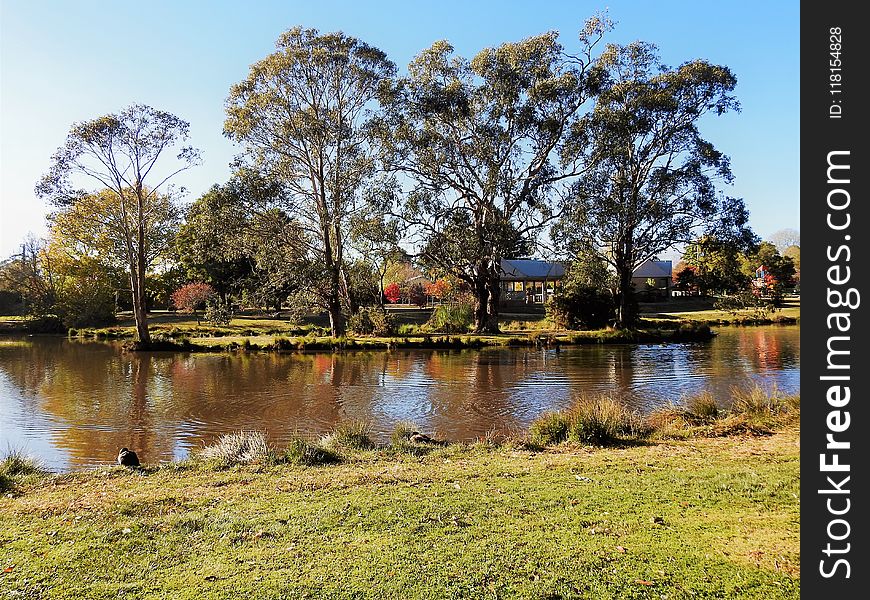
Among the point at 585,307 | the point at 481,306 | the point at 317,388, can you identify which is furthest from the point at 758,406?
the point at 585,307

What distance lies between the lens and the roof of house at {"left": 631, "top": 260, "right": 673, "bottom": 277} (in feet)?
218

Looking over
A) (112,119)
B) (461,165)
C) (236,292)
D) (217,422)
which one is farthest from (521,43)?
(236,292)

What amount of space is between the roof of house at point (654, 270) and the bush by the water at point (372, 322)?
42249 mm

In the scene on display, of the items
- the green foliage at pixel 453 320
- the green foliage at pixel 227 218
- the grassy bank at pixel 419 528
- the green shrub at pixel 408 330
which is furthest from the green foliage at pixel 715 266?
the grassy bank at pixel 419 528

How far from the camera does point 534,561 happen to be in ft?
14.7

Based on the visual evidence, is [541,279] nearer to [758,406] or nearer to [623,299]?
[623,299]

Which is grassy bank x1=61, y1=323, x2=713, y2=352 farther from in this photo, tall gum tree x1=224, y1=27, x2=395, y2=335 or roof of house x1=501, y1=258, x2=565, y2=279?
roof of house x1=501, y1=258, x2=565, y2=279

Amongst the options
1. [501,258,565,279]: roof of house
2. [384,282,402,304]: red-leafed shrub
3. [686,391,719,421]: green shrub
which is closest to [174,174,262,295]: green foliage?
[686,391,719,421]: green shrub

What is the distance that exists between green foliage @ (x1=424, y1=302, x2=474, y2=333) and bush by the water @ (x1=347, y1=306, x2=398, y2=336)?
3.17 m

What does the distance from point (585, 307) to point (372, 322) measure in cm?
1204

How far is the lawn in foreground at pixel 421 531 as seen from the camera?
4184 millimetres

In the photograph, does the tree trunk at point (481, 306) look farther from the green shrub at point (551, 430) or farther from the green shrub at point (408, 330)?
the green shrub at point (551, 430)

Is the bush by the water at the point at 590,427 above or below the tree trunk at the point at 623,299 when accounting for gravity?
below

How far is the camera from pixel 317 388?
58.4 feet
